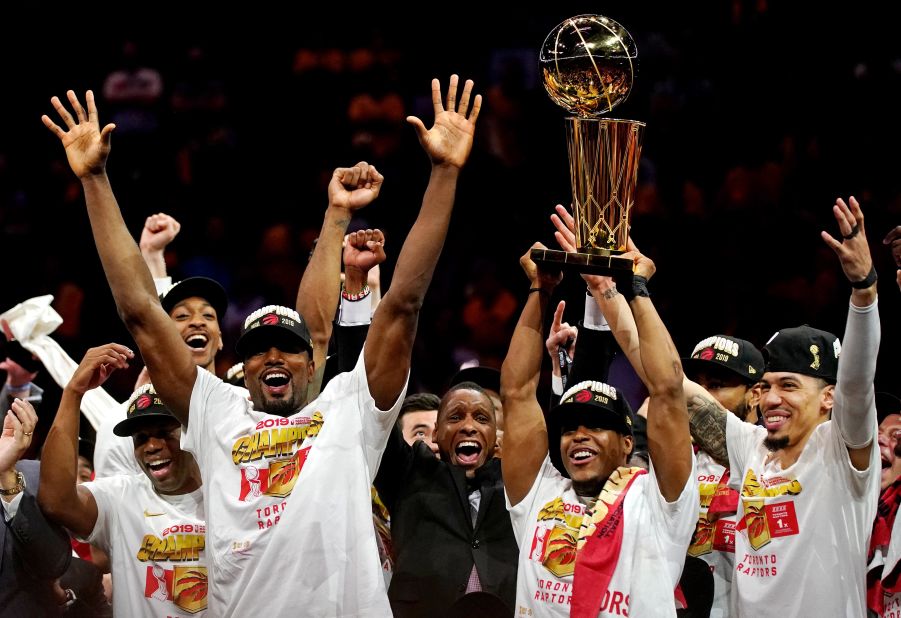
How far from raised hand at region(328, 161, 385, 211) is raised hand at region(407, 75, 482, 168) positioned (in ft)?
1.30

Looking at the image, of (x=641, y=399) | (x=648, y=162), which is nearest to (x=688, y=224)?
(x=648, y=162)

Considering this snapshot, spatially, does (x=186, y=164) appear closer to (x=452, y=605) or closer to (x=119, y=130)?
(x=119, y=130)

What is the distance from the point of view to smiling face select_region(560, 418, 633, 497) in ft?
12.0

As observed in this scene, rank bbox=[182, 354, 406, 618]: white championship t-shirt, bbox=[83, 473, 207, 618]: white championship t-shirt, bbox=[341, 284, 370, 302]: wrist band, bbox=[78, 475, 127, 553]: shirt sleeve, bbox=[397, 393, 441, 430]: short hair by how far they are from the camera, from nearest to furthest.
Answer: bbox=[182, 354, 406, 618]: white championship t-shirt, bbox=[83, 473, 207, 618]: white championship t-shirt, bbox=[78, 475, 127, 553]: shirt sleeve, bbox=[341, 284, 370, 302]: wrist band, bbox=[397, 393, 441, 430]: short hair

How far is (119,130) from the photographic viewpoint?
7945 millimetres

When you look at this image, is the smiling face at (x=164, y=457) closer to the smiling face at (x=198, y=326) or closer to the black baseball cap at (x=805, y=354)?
the smiling face at (x=198, y=326)

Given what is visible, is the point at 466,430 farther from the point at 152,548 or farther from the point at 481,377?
the point at 152,548

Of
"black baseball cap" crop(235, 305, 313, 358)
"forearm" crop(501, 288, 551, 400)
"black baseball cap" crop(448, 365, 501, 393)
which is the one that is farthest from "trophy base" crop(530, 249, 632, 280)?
"black baseball cap" crop(448, 365, 501, 393)

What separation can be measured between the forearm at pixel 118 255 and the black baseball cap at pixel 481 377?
153cm

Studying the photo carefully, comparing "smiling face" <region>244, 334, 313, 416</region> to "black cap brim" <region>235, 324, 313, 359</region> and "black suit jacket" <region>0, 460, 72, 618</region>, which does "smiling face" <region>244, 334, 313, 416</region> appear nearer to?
"black cap brim" <region>235, 324, 313, 359</region>

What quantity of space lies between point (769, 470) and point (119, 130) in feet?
17.7

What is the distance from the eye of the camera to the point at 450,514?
13.2ft

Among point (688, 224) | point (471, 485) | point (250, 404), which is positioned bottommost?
point (471, 485)

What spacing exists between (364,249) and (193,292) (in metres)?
0.76
